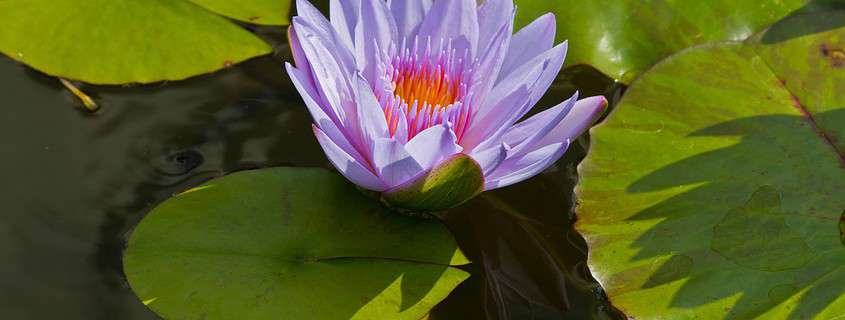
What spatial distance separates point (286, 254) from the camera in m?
1.80

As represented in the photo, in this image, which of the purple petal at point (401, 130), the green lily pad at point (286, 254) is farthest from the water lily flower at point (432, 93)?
the green lily pad at point (286, 254)

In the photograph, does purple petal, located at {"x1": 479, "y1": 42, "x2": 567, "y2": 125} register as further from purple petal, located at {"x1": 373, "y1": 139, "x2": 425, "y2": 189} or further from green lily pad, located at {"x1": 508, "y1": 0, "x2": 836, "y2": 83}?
green lily pad, located at {"x1": 508, "y1": 0, "x2": 836, "y2": 83}

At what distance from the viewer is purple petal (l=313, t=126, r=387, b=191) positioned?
5.37ft

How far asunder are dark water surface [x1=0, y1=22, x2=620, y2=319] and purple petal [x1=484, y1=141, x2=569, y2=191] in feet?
1.19

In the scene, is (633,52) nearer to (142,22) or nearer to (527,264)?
(527,264)

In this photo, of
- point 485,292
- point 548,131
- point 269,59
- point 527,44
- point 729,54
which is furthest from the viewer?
point 269,59

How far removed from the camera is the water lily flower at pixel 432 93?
1677 millimetres

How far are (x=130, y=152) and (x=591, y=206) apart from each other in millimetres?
1227

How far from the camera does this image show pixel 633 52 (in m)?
2.42

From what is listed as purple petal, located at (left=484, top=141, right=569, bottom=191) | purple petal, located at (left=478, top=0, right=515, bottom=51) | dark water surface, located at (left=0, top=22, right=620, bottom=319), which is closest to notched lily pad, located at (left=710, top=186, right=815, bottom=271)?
dark water surface, located at (left=0, top=22, right=620, bottom=319)

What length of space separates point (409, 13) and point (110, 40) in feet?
3.09

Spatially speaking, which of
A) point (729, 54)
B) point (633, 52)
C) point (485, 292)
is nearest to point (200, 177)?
point (485, 292)

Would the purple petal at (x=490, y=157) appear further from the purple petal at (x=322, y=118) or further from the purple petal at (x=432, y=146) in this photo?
the purple petal at (x=322, y=118)

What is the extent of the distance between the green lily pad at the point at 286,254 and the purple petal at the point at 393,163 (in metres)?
0.20
